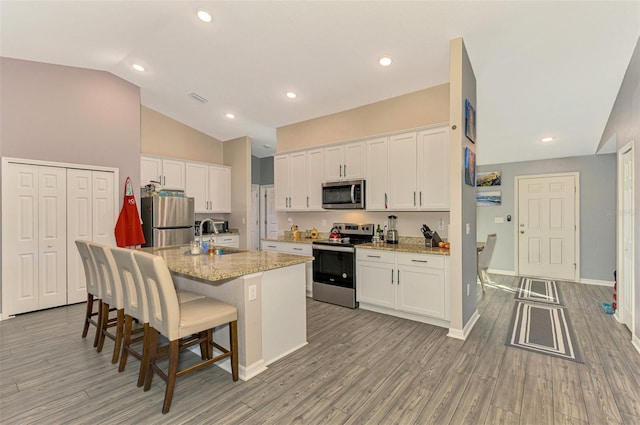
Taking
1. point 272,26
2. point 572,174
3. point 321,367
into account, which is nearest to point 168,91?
point 272,26

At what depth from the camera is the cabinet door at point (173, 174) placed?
5652 millimetres

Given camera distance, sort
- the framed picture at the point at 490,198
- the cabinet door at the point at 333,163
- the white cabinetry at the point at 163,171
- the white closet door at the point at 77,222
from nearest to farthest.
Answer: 1. the white closet door at the point at 77,222
2. the cabinet door at the point at 333,163
3. the white cabinetry at the point at 163,171
4. the framed picture at the point at 490,198

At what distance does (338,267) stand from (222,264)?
2.07 meters

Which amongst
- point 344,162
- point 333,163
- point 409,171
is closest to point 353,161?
point 344,162

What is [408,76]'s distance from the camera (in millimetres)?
3793

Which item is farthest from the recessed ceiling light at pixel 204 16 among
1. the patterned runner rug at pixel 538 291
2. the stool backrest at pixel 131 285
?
the patterned runner rug at pixel 538 291

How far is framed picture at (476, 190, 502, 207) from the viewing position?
6.17 m

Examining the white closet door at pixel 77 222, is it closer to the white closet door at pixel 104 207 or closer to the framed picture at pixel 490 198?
the white closet door at pixel 104 207

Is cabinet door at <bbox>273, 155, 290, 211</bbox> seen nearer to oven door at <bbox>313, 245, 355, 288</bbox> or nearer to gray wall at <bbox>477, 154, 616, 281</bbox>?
oven door at <bbox>313, 245, 355, 288</bbox>

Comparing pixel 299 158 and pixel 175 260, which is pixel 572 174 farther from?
pixel 175 260

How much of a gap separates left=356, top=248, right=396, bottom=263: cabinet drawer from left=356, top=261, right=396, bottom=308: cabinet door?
0.05 meters

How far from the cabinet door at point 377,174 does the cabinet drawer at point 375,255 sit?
0.66 m

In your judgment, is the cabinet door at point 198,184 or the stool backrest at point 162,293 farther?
the cabinet door at point 198,184

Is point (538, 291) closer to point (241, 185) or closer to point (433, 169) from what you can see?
point (433, 169)
